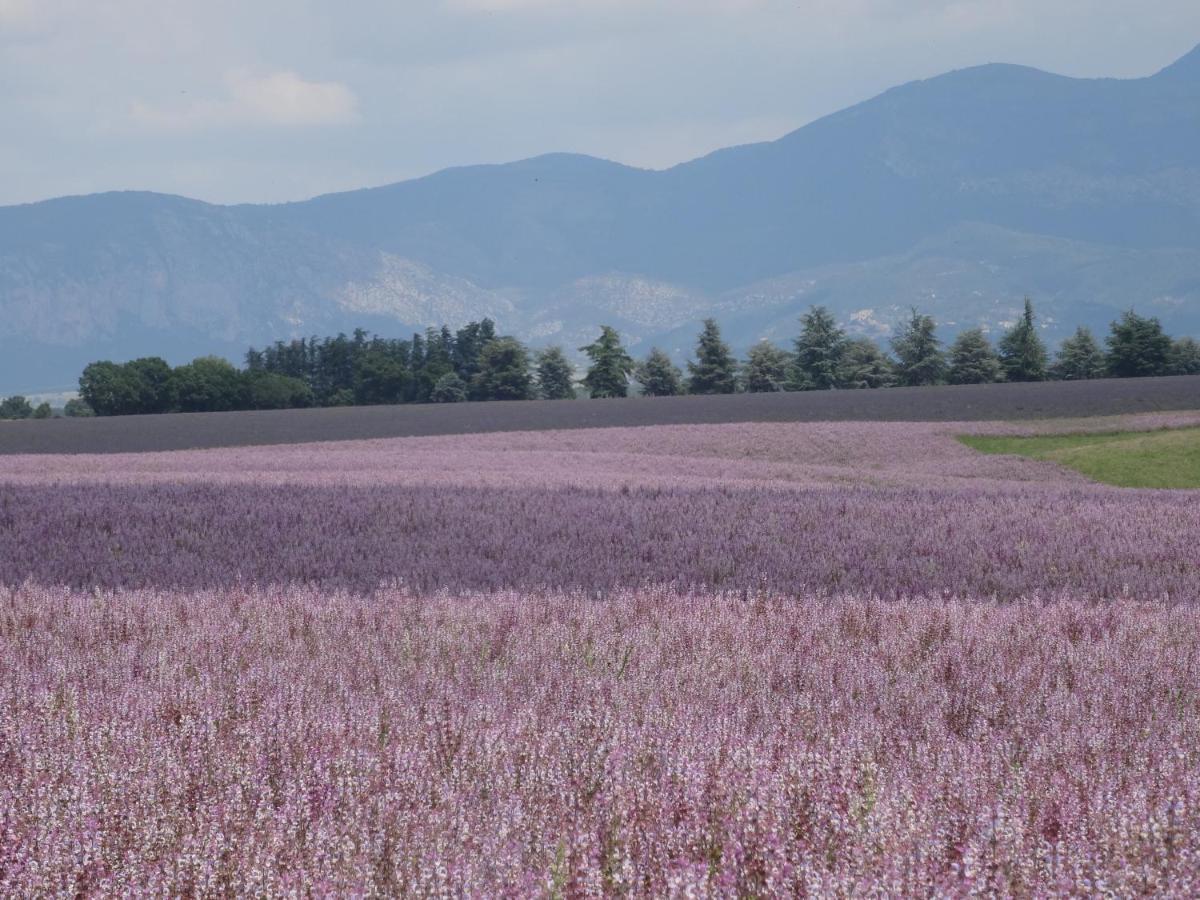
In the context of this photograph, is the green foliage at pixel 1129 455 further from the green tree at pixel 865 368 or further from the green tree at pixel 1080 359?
the green tree at pixel 1080 359

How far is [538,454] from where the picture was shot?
79.5 ft

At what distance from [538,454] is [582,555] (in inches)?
644

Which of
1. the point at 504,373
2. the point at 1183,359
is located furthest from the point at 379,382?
the point at 1183,359

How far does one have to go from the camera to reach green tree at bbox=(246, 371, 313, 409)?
6153 centimetres

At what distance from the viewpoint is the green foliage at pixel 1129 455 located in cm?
2506

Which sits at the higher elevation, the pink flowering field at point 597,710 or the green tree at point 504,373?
the green tree at point 504,373

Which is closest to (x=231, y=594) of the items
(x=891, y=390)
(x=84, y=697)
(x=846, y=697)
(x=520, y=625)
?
(x=520, y=625)

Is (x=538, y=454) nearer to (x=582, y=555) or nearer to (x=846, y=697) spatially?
(x=582, y=555)

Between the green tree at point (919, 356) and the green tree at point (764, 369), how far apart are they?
601 centimetres

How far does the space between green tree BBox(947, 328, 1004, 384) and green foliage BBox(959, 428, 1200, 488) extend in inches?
1099

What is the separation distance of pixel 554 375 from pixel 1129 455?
41539mm

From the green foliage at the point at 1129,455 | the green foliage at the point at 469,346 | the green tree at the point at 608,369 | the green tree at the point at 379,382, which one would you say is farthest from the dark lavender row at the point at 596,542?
the green foliage at the point at 469,346

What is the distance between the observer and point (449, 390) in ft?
212

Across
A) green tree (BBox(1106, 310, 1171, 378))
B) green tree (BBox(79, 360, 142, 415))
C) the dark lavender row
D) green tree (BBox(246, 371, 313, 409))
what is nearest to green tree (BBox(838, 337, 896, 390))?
green tree (BBox(1106, 310, 1171, 378))
